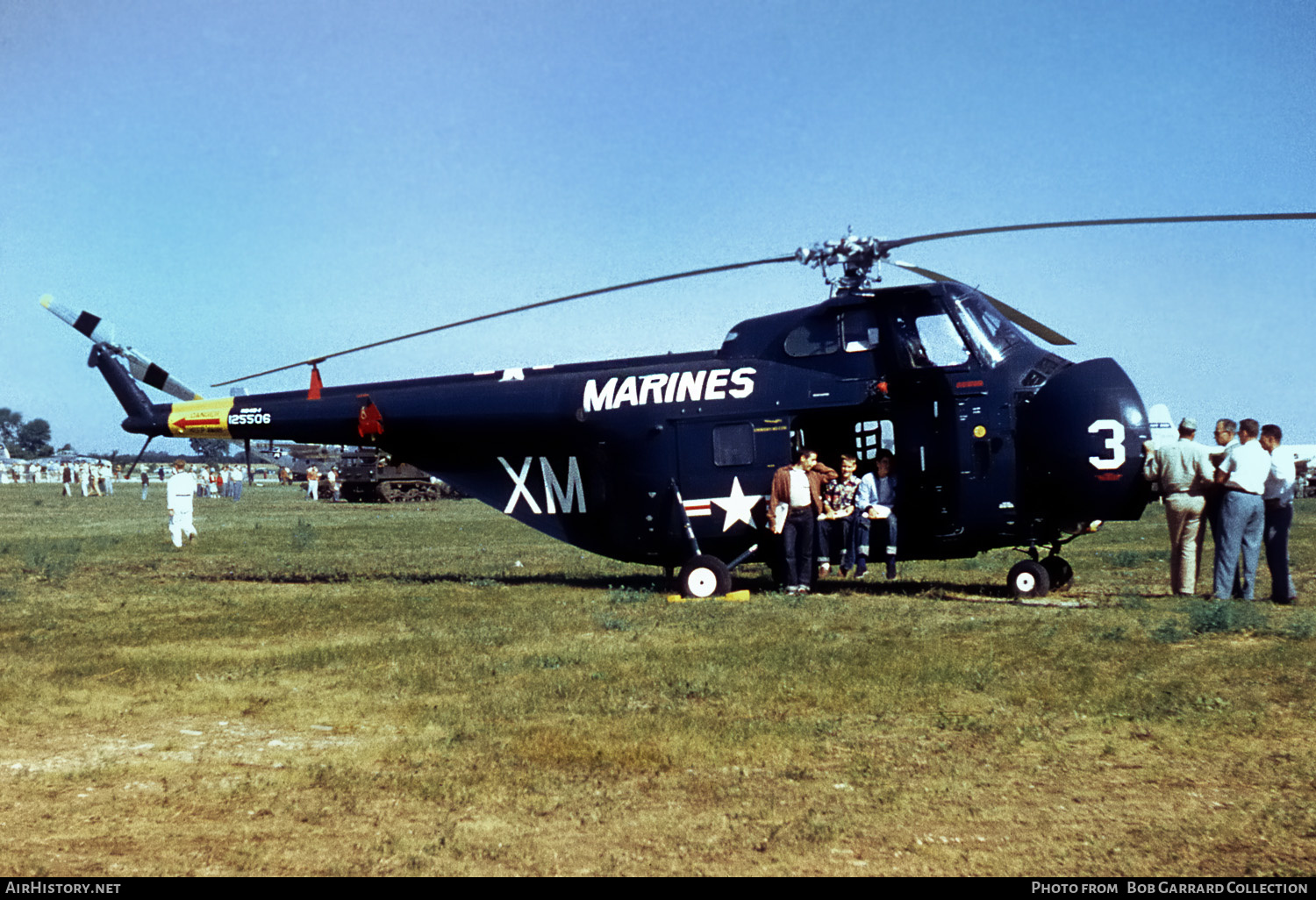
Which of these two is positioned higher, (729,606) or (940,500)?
(940,500)

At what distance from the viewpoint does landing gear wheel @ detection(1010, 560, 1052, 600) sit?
12.2m

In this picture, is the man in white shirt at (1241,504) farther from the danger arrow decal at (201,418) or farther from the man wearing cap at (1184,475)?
the danger arrow decal at (201,418)

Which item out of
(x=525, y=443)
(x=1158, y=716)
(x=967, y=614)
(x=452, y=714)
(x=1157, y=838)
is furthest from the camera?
(x=525, y=443)

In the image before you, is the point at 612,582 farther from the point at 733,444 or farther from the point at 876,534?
the point at 876,534

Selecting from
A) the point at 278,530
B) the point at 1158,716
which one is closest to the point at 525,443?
the point at 1158,716

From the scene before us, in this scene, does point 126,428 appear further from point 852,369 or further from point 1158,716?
point 1158,716

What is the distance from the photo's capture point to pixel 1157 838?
4.53 m

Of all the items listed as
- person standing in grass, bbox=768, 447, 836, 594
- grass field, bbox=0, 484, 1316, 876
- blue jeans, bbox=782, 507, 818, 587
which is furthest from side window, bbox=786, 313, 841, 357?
grass field, bbox=0, 484, 1316, 876

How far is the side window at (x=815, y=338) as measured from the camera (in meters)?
12.8

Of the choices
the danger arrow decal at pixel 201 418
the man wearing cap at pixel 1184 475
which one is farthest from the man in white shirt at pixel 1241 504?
the danger arrow decal at pixel 201 418

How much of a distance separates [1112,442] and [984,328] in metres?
1.88

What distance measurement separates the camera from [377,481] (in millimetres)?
49594

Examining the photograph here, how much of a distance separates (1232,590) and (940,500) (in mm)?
3237

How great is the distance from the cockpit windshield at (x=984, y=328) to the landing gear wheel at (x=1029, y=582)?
7.56 ft
